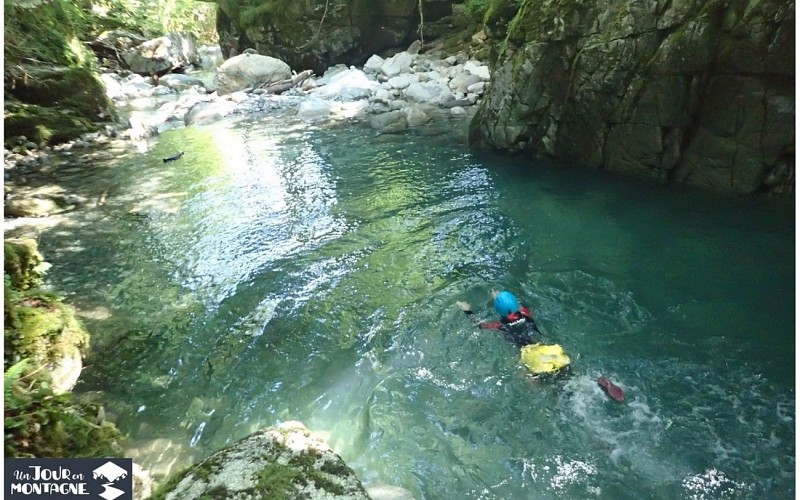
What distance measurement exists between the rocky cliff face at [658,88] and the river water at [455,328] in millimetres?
653

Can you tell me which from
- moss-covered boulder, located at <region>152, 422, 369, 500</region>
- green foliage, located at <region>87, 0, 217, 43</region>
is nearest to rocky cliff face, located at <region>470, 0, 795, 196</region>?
moss-covered boulder, located at <region>152, 422, 369, 500</region>

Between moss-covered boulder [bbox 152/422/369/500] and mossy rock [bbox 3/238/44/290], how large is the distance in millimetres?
4320

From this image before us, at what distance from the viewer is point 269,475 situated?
9.01ft

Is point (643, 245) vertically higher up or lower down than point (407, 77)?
lower down

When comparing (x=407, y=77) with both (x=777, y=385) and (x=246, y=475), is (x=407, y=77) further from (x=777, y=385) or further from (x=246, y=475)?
(x=246, y=475)

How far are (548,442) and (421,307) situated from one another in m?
2.53

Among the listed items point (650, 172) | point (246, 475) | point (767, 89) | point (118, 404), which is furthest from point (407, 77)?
point (246, 475)

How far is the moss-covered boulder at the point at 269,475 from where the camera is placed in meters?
2.66

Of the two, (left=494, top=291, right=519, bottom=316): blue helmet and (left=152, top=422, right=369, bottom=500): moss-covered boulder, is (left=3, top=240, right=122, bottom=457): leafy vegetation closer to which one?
(left=152, top=422, right=369, bottom=500): moss-covered boulder

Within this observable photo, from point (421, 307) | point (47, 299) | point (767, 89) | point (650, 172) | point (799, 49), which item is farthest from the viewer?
point (650, 172)

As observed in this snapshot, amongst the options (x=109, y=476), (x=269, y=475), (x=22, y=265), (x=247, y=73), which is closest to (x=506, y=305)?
(x=269, y=475)

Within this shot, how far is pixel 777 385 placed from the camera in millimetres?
4789

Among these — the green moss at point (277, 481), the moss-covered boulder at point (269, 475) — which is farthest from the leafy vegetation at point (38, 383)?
the green moss at point (277, 481)

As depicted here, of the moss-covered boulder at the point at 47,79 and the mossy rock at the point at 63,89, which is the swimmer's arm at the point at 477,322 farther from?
the mossy rock at the point at 63,89
